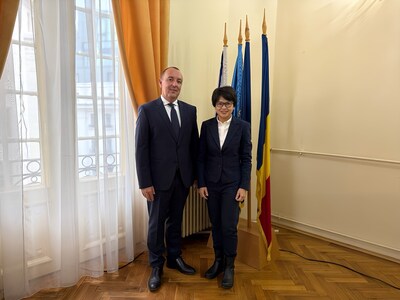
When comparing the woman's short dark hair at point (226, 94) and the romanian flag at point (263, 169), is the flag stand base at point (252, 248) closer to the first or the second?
the romanian flag at point (263, 169)

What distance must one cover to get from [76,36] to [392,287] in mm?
2881

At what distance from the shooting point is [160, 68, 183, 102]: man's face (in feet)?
6.15

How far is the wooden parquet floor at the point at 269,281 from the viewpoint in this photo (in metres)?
1.87

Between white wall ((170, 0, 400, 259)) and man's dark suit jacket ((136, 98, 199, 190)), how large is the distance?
84 centimetres

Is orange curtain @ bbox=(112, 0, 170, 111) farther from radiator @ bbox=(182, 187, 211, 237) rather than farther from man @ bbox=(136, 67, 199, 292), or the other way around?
radiator @ bbox=(182, 187, 211, 237)

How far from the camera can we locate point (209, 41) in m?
2.75

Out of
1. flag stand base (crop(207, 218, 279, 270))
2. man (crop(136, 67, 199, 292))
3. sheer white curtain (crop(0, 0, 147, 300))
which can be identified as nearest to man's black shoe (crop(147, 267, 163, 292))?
man (crop(136, 67, 199, 292))

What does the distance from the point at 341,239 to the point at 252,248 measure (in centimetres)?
105

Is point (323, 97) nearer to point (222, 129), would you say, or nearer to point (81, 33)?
point (222, 129)

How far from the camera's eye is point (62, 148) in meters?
1.81

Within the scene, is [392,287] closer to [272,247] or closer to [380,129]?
[272,247]

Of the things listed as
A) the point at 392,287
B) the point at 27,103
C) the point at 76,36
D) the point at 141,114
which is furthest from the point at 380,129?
the point at 27,103

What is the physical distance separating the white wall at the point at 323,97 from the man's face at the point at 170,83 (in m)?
0.70

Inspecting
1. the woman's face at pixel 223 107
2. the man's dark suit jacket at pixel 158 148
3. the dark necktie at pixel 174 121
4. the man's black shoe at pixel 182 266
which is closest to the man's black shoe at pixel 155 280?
the man's black shoe at pixel 182 266
